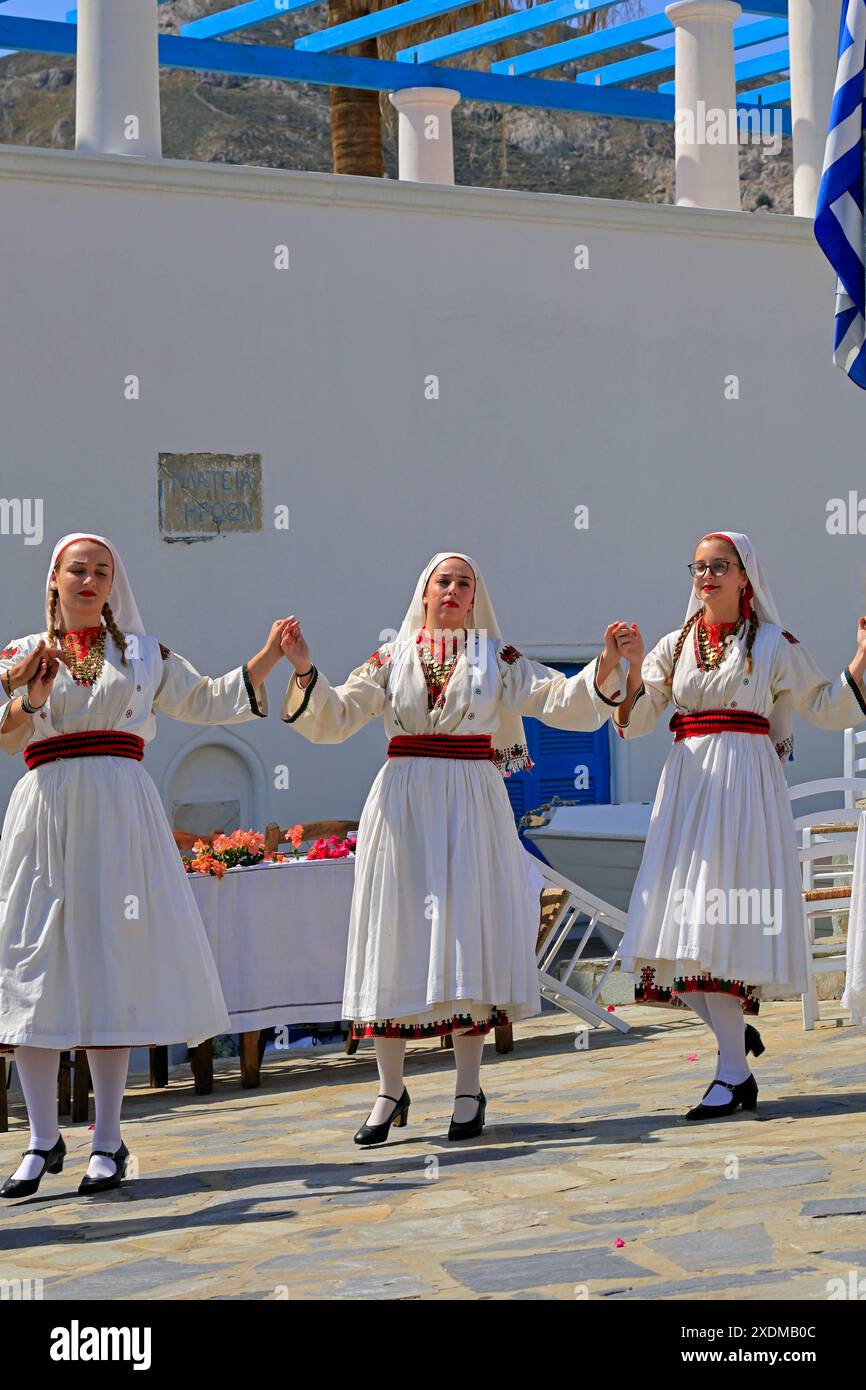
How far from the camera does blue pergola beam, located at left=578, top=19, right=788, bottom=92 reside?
1633 cm

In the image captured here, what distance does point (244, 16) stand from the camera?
1566cm

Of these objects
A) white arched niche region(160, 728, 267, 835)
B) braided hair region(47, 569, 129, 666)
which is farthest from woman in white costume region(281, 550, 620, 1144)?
white arched niche region(160, 728, 267, 835)

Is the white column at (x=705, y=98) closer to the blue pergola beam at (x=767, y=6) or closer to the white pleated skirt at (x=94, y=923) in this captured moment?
the blue pergola beam at (x=767, y=6)

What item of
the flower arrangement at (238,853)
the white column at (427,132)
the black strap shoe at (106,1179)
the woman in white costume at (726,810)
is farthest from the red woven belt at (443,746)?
the white column at (427,132)

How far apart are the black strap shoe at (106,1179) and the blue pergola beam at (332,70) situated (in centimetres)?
931

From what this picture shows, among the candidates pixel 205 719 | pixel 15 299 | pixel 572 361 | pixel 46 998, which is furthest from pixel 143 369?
pixel 46 998

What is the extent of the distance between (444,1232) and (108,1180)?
137cm

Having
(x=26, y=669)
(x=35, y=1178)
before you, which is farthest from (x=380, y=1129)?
(x=26, y=669)

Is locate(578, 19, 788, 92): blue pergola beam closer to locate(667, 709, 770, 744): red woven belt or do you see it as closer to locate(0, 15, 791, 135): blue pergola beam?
locate(0, 15, 791, 135): blue pergola beam

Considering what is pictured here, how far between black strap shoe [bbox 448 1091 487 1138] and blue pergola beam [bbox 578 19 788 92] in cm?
1177

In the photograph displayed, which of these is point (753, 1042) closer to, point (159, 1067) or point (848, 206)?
point (159, 1067)

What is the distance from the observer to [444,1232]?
507cm

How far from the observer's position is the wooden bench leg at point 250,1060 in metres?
8.57

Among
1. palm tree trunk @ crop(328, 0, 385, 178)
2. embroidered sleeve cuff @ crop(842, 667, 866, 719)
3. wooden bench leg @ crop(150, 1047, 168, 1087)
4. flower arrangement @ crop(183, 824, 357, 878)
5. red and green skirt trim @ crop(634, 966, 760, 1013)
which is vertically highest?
palm tree trunk @ crop(328, 0, 385, 178)
